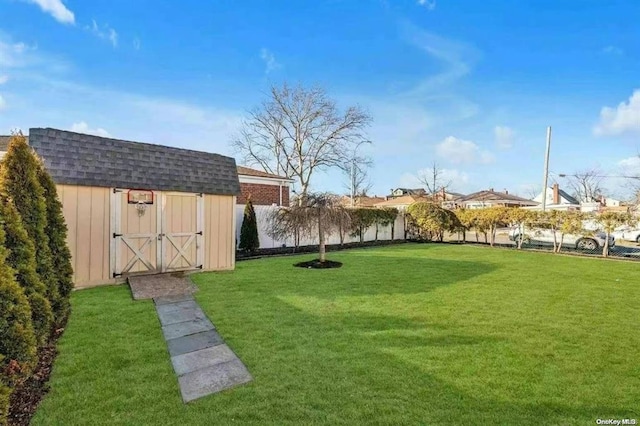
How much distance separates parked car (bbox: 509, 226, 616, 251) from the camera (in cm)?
1331

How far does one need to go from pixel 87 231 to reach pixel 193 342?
170 inches

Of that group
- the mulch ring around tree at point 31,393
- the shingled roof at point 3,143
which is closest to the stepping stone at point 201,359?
the mulch ring around tree at point 31,393

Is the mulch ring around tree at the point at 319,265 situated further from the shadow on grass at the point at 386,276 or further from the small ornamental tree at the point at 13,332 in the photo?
the small ornamental tree at the point at 13,332

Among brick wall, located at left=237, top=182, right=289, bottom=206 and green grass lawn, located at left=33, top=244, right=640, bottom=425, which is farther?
brick wall, located at left=237, top=182, right=289, bottom=206

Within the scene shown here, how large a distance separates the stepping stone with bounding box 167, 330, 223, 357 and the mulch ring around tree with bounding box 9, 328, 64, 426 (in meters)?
1.16

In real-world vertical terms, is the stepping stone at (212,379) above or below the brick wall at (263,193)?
below

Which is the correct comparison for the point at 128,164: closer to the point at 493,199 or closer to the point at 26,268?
the point at 26,268

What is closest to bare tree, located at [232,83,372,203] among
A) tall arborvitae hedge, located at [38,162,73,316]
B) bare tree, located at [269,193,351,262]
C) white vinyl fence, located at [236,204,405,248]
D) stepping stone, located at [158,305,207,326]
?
white vinyl fence, located at [236,204,405,248]

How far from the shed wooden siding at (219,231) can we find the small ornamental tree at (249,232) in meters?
3.20

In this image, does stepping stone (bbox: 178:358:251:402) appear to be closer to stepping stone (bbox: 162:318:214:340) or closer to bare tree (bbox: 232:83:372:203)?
stepping stone (bbox: 162:318:214:340)

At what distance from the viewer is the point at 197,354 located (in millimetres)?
3902

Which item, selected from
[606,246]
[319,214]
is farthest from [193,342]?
[606,246]

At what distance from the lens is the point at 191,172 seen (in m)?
8.37

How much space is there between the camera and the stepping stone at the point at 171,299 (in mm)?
5953
